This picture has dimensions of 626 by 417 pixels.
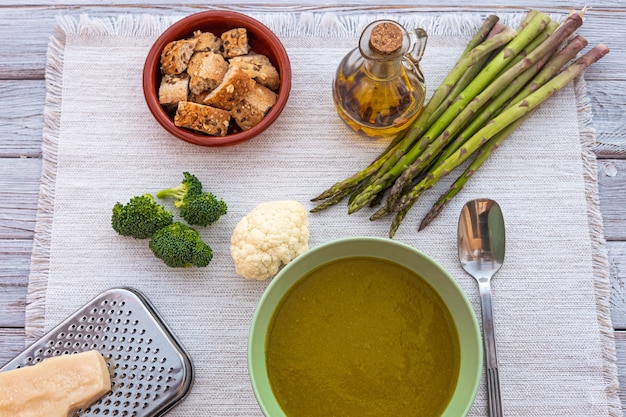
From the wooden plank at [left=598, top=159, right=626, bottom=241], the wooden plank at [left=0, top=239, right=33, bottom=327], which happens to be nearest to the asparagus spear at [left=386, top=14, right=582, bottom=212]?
the wooden plank at [left=598, top=159, right=626, bottom=241]

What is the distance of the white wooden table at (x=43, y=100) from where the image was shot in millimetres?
2287

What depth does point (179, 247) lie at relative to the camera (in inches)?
82.5

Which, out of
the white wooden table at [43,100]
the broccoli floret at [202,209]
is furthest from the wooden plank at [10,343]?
the broccoli floret at [202,209]

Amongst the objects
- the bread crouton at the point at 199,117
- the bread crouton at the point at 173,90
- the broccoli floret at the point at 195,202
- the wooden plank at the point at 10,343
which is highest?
the bread crouton at the point at 173,90

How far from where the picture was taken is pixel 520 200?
89.0 inches

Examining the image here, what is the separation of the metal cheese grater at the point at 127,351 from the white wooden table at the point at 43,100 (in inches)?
10.4

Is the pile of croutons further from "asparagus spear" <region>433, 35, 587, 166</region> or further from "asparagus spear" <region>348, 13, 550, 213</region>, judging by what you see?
"asparagus spear" <region>433, 35, 587, 166</region>

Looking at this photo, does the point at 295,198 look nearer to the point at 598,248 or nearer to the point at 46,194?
the point at 46,194

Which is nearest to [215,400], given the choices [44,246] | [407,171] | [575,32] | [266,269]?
[266,269]

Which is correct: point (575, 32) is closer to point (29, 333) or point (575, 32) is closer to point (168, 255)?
point (168, 255)

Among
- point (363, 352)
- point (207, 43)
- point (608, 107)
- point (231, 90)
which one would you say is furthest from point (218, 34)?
point (608, 107)

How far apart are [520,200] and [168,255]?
1.25 m

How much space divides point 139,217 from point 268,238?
0.45 metres

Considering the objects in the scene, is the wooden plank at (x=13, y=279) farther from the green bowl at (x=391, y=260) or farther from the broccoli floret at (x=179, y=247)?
the green bowl at (x=391, y=260)
